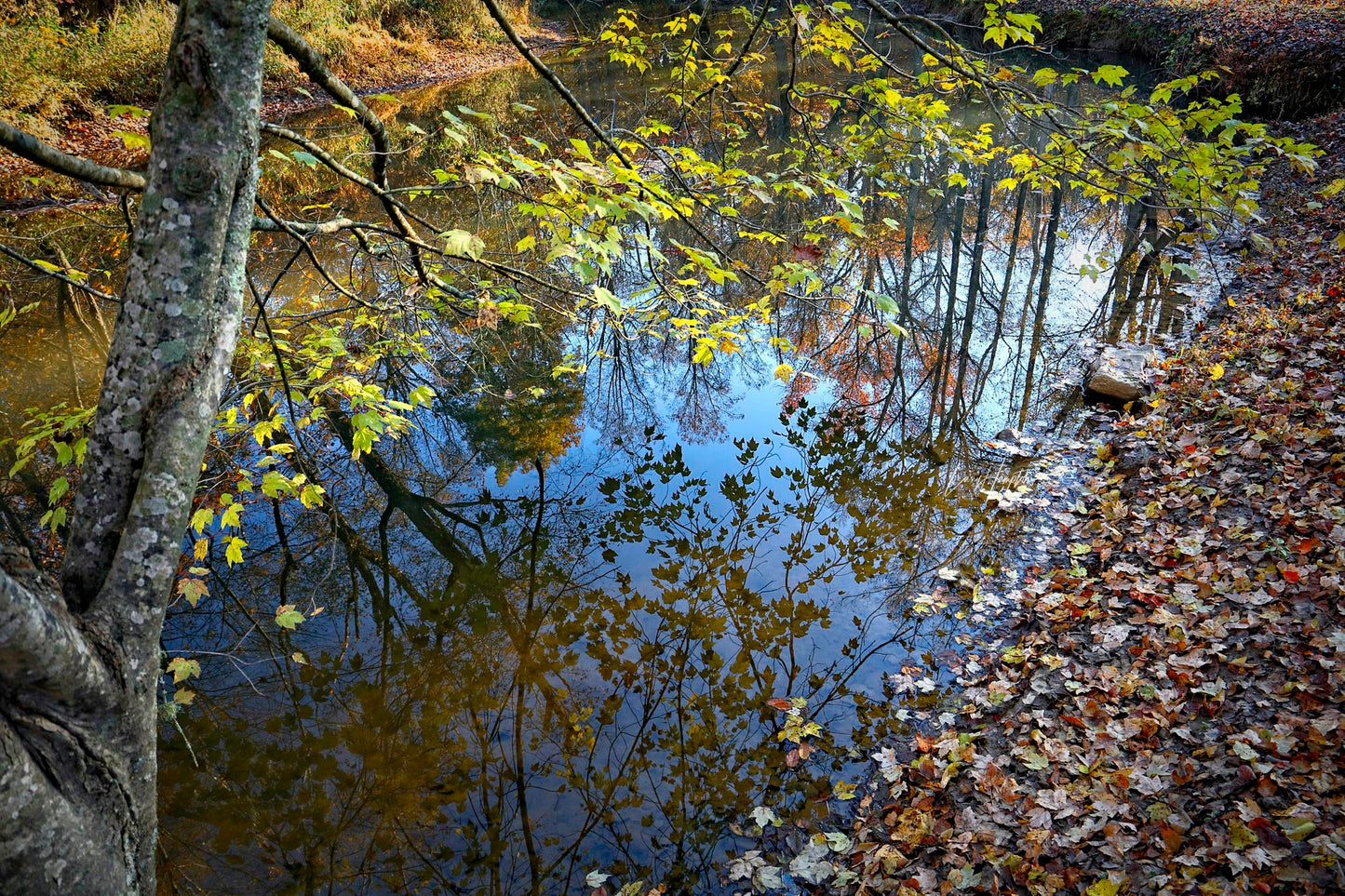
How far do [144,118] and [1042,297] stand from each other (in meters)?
11.3

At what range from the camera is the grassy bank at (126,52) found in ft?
45.4

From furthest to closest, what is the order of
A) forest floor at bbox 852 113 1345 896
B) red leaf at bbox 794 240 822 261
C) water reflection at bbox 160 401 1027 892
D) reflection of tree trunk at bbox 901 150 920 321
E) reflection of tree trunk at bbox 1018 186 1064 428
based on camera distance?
reflection of tree trunk at bbox 901 150 920 321
reflection of tree trunk at bbox 1018 186 1064 428
water reflection at bbox 160 401 1027 892
red leaf at bbox 794 240 822 261
forest floor at bbox 852 113 1345 896

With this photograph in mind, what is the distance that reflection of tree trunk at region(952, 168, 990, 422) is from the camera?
29.5ft

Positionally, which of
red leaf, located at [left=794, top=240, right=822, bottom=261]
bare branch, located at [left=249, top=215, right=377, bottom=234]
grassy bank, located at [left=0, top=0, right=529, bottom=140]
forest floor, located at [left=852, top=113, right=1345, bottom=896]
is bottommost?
forest floor, located at [left=852, top=113, right=1345, bottom=896]

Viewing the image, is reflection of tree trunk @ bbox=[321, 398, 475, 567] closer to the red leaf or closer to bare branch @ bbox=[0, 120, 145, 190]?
bare branch @ bbox=[0, 120, 145, 190]

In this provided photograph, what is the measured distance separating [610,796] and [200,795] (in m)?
2.42

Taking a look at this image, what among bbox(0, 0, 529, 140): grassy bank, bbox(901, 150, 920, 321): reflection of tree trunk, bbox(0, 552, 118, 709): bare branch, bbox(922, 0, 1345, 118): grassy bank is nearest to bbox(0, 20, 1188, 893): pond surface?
bbox(901, 150, 920, 321): reflection of tree trunk

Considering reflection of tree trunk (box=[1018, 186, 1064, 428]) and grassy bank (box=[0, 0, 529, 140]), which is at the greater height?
grassy bank (box=[0, 0, 529, 140])

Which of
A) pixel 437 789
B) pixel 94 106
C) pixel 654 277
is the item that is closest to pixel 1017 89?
pixel 654 277

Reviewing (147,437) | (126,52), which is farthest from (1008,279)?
(126,52)

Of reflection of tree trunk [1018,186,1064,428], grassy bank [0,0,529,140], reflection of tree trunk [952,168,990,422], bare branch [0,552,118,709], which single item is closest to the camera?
bare branch [0,552,118,709]

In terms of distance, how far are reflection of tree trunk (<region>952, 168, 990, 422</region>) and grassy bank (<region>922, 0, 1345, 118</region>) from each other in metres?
2.91

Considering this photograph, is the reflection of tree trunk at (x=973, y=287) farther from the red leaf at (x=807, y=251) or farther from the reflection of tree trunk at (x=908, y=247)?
the red leaf at (x=807, y=251)

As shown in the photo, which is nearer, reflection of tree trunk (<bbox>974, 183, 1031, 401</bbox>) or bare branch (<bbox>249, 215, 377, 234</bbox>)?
bare branch (<bbox>249, 215, 377, 234</bbox>)
